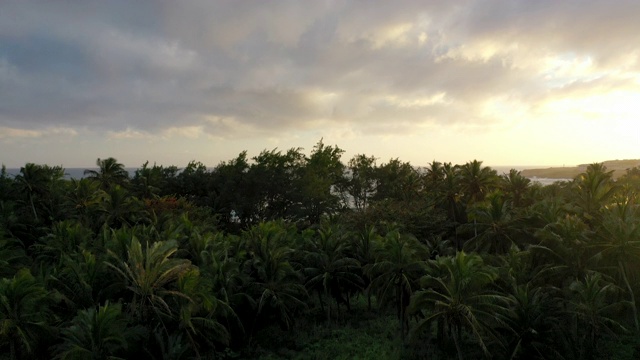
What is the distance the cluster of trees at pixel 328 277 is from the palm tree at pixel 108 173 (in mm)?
5733

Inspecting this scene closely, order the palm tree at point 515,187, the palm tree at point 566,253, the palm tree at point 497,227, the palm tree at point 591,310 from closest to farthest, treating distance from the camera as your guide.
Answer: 1. the palm tree at point 591,310
2. the palm tree at point 566,253
3. the palm tree at point 497,227
4. the palm tree at point 515,187

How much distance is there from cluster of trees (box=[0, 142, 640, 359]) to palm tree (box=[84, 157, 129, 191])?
573 centimetres

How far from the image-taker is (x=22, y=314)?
1085 inches

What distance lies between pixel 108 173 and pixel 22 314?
125 ft

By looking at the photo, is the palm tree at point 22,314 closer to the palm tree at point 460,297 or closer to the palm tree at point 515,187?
the palm tree at point 460,297

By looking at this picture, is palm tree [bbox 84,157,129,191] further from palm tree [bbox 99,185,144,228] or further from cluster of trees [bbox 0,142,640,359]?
palm tree [bbox 99,185,144,228]

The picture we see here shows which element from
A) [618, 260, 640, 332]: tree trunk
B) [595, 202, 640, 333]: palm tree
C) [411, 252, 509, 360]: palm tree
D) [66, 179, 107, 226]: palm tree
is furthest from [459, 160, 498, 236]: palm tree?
[66, 179, 107, 226]: palm tree

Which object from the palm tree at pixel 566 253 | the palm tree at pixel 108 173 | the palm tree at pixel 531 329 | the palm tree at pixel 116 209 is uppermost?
the palm tree at pixel 108 173

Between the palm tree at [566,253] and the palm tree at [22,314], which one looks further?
the palm tree at [566,253]

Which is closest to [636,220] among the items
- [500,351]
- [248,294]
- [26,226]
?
[500,351]

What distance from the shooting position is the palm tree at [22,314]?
2714 centimetres

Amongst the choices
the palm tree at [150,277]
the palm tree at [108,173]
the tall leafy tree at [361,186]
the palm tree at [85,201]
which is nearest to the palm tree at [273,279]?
the palm tree at [150,277]

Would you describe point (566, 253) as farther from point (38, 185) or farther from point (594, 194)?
point (38, 185)

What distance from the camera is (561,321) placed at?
3300 centimetres
